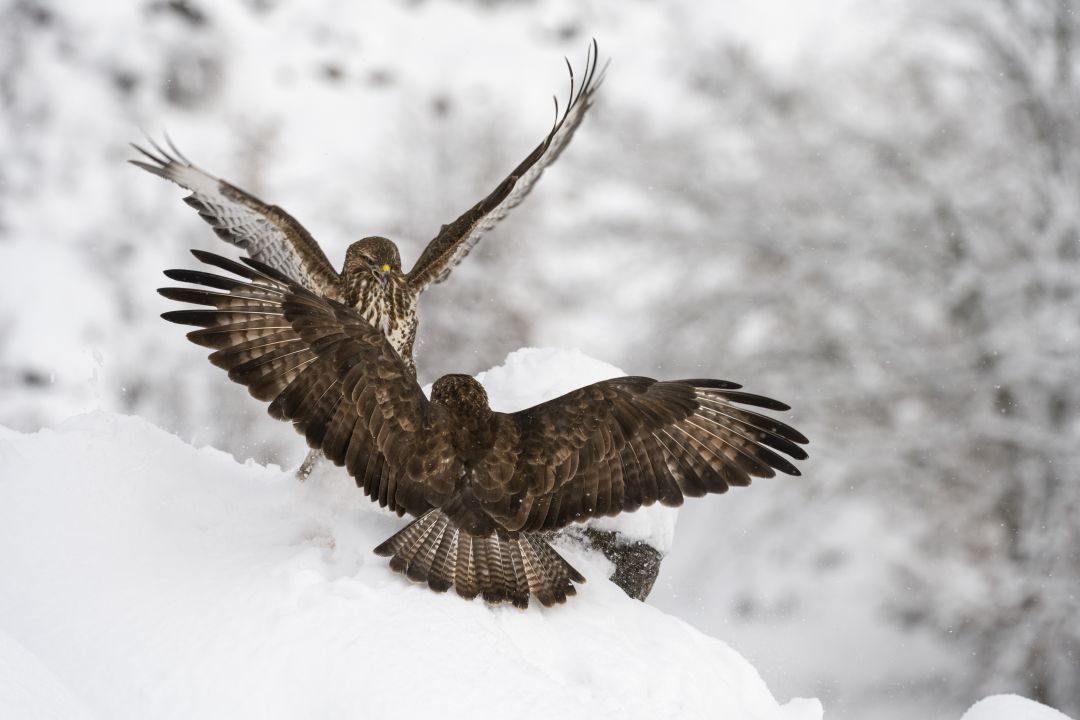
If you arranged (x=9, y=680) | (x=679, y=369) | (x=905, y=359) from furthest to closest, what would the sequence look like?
1. (x=679, y=369)
2. (x=905, y=359)
3. (x=9, y=680)

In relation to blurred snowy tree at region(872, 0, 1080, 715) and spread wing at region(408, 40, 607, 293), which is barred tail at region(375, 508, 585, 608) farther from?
blurred snowy tree at region(872, 0, 1080, 715)

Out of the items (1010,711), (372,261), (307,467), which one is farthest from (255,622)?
(1010,711)

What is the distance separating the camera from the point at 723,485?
327 centimetres

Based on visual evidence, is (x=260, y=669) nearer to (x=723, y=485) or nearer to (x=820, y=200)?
(x=723, y=485)

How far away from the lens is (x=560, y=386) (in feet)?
13.3

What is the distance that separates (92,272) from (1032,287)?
10664mm

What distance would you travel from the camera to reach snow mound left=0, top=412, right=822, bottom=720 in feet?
8.05

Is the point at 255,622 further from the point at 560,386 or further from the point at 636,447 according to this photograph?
the point at 560,386

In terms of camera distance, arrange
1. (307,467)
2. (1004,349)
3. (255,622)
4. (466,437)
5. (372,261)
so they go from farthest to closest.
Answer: (1004,349) → (372,261) → (307,467) → (466,437) → (255,622)

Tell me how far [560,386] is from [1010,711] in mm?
2120

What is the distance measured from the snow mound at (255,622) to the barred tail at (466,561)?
0.05 meters

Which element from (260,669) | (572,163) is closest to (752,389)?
(572,163)

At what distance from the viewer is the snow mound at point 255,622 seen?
8.05ft

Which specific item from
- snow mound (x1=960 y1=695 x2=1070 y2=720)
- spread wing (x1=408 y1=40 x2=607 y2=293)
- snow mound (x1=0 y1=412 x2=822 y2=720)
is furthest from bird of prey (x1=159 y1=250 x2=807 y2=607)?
snow mound (x1=960 y1=695 x2=1070 y2=720)
